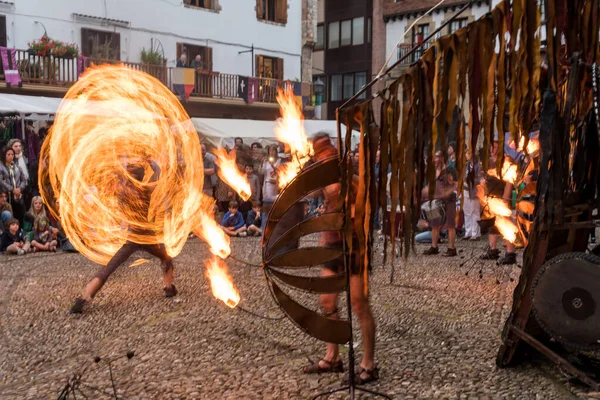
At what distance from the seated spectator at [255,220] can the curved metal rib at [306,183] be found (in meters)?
9.68

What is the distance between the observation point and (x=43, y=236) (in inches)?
463

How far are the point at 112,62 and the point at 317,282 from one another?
20626 millimetres

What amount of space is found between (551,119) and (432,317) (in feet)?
9.62

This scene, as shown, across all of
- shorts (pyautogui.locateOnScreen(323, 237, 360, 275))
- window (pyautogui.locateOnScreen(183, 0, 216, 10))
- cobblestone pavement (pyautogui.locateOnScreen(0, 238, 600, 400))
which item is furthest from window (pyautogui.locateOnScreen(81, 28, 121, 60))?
shorts (pyautogui.locateOnScreen(323, 237, 360, 275))

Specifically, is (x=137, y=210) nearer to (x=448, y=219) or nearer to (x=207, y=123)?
(x=448, y=219)

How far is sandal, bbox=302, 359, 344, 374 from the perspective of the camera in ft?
16.9

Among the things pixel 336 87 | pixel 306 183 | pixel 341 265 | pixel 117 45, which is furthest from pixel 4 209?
pixel 336 87

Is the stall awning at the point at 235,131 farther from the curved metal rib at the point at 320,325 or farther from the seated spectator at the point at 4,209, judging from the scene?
the curved metal rib at the point at 320,325

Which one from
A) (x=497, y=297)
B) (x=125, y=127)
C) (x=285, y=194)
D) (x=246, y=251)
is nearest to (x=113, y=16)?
(x=125, y=127)

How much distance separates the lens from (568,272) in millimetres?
4434

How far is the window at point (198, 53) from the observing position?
25.8m

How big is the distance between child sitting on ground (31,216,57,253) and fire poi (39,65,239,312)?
1.04 ft

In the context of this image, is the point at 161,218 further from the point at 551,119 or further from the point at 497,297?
the point at 551,119

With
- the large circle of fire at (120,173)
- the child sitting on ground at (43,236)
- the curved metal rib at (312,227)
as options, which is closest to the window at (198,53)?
the large circle of fire at (120,173)
